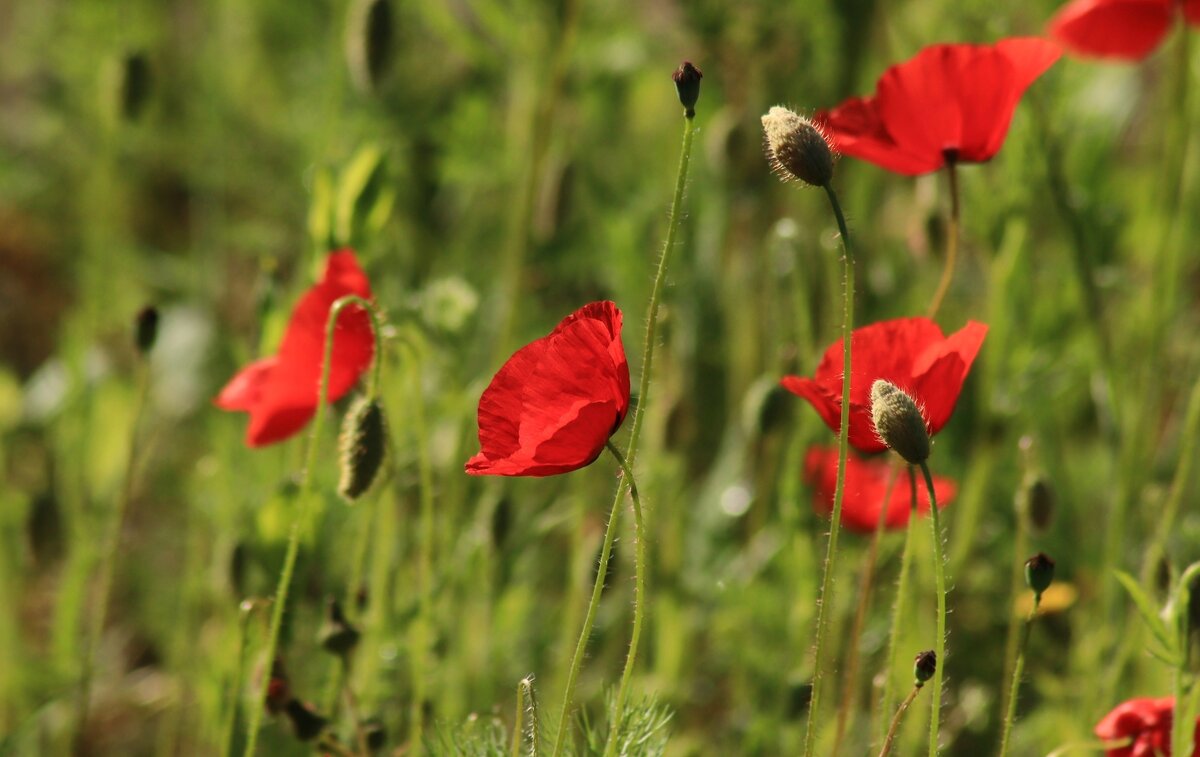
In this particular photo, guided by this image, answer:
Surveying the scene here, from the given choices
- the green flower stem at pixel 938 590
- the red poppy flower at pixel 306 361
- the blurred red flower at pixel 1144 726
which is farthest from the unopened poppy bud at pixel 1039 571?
the red poppy flower at pixel 306 361

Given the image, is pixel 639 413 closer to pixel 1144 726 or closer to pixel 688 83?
pixel 688 83

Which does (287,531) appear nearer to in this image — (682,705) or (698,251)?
(682,705)

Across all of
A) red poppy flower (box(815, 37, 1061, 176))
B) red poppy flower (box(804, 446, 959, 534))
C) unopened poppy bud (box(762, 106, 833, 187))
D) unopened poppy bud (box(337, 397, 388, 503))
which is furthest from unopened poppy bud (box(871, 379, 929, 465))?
red poppy flower (box(804, 446, 959, 534))

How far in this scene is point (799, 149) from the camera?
2.57 feet

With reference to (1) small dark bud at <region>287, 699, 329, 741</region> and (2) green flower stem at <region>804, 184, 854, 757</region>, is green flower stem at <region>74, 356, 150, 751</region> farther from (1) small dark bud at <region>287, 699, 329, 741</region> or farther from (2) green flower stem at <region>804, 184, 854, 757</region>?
(2) green flower stem at <region>804, 184, 854, 757</region>

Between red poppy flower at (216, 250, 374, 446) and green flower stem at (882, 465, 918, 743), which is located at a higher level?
red poppy flower at (216, 250, 374, 446)

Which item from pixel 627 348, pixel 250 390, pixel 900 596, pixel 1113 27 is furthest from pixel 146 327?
pixel 1113 27

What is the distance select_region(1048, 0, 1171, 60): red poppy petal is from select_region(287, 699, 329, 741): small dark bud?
98 centimetres

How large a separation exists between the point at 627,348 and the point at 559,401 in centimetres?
88

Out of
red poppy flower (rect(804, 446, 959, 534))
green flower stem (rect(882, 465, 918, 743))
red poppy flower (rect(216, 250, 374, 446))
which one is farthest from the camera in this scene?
red poppy flower (rect(804, 446, 959, 534))

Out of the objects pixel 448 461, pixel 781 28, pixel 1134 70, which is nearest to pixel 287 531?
pixel 448 461

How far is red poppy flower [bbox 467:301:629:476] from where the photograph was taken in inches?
32.2

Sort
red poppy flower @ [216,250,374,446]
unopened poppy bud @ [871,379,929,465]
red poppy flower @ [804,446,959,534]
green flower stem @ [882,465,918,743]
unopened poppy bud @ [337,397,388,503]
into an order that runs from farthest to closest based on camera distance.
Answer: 1. red poppy flower @ [804,446,959,534]
2. red poppy flower @ [216,250,374,446]
3. unopened poppy bud @ [337,397,388,503]
4. green flower stem @ [882,465,918,743]
5. unopened poppy bud @ [871,379,929,465]

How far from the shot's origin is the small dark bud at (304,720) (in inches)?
40.8
